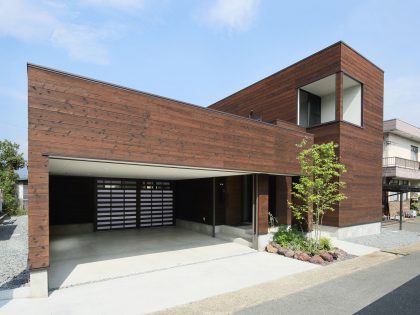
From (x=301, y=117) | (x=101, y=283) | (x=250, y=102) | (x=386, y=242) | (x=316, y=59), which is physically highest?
(x=316, y=59)

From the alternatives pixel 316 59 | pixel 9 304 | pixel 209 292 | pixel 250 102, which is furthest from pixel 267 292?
pixel 250 102

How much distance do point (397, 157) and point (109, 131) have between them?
21.7 m

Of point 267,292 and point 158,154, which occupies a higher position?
point 158,154

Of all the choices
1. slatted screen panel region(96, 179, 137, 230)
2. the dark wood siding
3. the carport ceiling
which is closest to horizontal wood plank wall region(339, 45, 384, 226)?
the dark wood siding

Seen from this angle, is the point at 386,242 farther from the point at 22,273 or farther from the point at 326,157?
the point at 22,273

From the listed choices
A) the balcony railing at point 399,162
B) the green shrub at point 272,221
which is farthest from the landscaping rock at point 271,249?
the balcony railing at point 399,162

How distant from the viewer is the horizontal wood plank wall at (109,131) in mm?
5062

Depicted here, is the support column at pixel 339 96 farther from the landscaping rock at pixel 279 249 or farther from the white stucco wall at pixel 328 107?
the landscaping rock at pixel 279 249

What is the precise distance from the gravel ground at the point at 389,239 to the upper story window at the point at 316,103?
5.72 m

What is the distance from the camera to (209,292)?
561cm

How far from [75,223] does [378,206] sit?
14.6 metres

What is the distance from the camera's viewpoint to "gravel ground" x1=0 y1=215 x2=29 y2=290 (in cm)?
609

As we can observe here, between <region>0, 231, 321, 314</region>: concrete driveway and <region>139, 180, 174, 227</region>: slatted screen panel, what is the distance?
16.4ft

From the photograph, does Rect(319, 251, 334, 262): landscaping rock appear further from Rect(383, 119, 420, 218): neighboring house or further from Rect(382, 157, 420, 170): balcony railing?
Rect(382, 157, 420, 170): balcony railing
